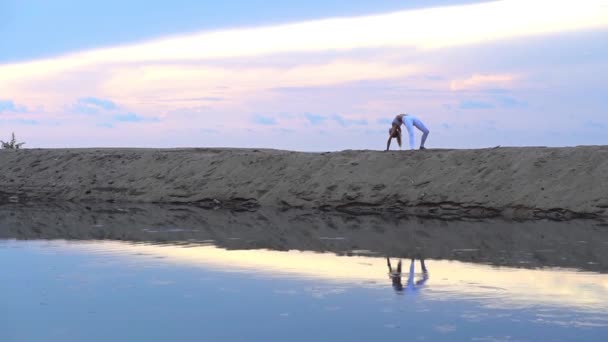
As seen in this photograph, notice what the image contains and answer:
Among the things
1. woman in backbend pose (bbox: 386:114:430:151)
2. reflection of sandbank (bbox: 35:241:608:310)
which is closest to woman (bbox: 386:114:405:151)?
woman in backbend pose (bbox: 386:114:430:151)

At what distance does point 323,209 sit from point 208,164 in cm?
689

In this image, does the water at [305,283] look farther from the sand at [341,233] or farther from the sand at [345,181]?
the sand at [345,181]

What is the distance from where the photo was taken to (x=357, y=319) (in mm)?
7793

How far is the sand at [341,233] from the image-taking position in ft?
42.1

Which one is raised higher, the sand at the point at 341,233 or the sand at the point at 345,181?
the sand at the point at 345,181

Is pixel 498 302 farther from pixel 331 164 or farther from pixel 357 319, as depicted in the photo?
pixel 331 164

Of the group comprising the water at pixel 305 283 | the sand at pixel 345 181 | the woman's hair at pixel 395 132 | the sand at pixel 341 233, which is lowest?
the water at pixel 305 283

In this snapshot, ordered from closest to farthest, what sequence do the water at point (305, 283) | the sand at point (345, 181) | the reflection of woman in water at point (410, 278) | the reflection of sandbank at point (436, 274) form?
the water at point (305, 283), the reflection of sandbank at point (436, 274), the reflection of woman in water at point (410, 278), the sand at point (345, 181)

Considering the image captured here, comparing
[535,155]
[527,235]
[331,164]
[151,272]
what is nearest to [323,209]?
[331,164]

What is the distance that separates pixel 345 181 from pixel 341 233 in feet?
24.0

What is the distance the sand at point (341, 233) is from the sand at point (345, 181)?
130 cm

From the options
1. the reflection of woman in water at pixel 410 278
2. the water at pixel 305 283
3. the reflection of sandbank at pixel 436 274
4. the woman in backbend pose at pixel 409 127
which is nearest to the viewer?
the water at pixel 305 283

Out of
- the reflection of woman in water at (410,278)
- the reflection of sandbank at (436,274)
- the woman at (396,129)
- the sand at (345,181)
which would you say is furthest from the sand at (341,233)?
the woman at (396,129)

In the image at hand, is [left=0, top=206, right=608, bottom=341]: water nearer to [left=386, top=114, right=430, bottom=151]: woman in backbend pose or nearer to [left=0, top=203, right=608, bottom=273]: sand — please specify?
[left=0, top=203, right=608, bottom=273]: sand
